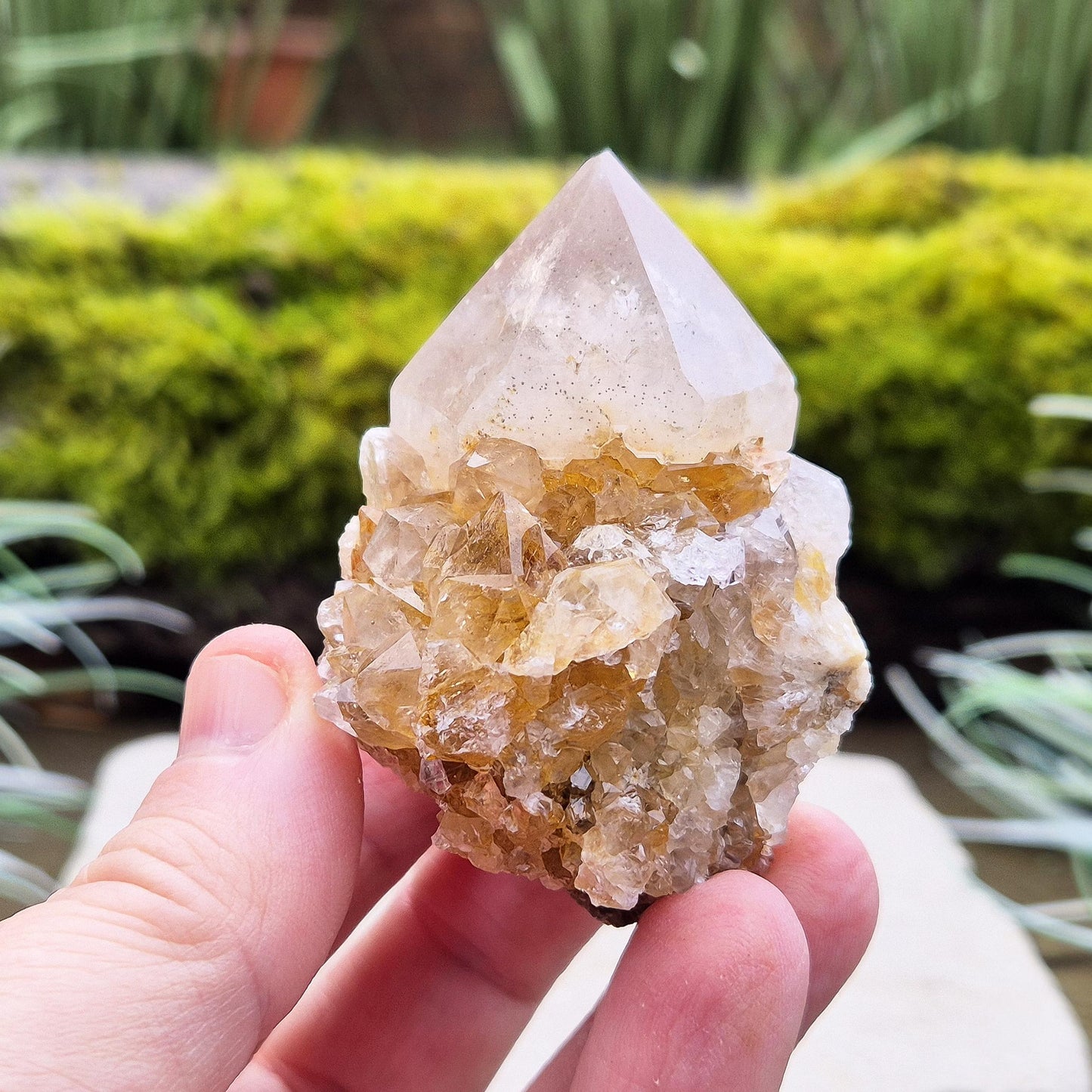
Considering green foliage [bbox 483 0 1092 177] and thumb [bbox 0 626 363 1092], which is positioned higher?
green foliage [bbox 483 0 1092 177]

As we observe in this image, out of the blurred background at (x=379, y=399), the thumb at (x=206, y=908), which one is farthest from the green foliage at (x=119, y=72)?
the thumb at (x=206, y=908)

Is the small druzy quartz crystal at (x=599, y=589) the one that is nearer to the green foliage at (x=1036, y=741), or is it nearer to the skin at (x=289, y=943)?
the skin at (x=289, y=943)

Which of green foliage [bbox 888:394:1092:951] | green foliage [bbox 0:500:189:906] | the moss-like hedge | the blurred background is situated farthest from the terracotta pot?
green foliage [bbox 888:394:1092:951]

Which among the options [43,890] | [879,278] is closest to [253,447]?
[43,890]

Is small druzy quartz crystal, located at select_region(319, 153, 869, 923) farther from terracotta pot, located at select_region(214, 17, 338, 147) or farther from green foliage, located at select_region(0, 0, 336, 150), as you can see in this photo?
terracotta pot, located at select_region(214, 17, 338, 147)

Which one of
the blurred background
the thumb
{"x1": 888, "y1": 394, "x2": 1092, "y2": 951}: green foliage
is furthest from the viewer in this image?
the blurred background

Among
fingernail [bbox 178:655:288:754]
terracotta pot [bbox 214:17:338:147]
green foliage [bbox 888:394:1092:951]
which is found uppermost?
terracotta pot [bbox 214:17:338:147]

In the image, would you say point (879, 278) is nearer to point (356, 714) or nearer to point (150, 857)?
point (356, 714)
